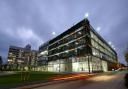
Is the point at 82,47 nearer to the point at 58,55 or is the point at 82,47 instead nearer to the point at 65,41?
the point at 65,41

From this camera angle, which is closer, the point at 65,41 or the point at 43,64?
the point at 65,41

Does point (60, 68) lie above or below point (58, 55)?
below

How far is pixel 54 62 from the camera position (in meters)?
86.9

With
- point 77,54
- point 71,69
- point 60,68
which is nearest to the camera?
point 77,54

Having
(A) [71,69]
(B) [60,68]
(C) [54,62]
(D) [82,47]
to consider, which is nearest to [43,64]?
(C) [54,62]

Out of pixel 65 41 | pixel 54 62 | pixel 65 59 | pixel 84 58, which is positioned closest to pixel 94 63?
pixel 84 58

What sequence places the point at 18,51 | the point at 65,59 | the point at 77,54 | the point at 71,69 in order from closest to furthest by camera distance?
1. the point at 77,54
2. the point at 71,69
3. the point at 65,59
4. the point at 18,51

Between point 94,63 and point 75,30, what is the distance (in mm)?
18133

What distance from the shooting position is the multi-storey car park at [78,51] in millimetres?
57844

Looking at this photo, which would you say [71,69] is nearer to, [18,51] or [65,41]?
[65,41]

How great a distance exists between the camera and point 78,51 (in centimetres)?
6234

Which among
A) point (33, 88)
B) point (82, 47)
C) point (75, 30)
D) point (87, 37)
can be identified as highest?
point (75, 30)

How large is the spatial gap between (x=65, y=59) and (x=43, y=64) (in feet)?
119

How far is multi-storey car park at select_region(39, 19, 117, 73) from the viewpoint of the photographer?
190ft
